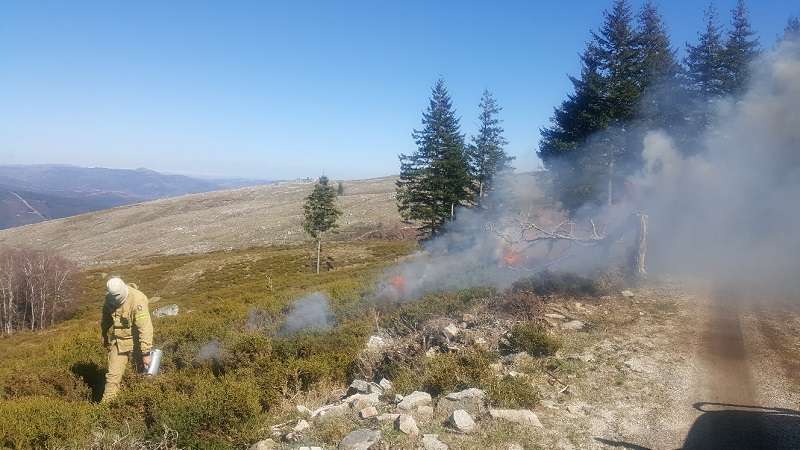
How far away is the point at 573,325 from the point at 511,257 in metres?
6.13

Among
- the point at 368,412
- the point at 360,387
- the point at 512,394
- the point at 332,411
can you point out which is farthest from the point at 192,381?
the point at 512,394

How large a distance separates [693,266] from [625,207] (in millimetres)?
3734

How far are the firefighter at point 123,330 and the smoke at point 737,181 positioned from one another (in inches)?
675

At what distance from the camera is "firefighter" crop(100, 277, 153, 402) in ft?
26.2

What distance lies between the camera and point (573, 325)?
10.5 meters

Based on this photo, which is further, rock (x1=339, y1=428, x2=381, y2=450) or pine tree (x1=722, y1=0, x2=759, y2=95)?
pine tree (x1=722, y1=0, x2=759, y2=95)

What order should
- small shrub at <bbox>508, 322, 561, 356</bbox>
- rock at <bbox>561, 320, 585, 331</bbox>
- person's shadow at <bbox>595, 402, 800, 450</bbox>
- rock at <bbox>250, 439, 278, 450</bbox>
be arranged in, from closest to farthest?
person's shadow at <bbox>595, 402, 800, 450</bbox> < rock at <bbox>250, 439, 278, 450</bbox> < small shrub at <bbox>508, 322, 561, 356</bbox> < rock at <bbox>561, 320, 585, 331</bbox>

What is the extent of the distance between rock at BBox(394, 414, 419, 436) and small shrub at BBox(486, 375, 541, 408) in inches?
52.5

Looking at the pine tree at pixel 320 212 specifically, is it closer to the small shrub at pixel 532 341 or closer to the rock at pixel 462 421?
the small shrub at pixel 532 341

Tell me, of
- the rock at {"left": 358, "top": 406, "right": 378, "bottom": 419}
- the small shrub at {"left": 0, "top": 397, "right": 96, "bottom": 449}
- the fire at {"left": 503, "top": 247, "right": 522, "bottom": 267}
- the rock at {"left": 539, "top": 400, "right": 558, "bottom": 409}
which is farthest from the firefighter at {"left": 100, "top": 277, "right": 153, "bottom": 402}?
the fire at {"left": 503, "top": 247, "right": 522, "bottom": 267}

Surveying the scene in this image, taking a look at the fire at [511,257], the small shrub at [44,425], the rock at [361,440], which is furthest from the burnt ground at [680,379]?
the small shrub at [44,425]

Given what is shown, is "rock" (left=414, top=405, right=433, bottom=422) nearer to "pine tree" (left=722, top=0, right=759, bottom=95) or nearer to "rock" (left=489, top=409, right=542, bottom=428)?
"rock" (left=489, top=409, right=542, bottom=428)

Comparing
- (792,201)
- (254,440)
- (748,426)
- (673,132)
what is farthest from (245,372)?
(673,132)

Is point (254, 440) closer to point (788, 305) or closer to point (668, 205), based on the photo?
point (788, 305)
